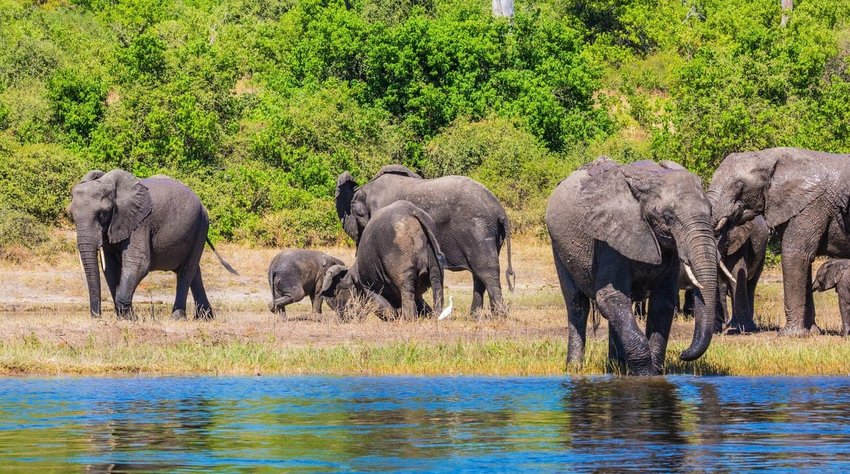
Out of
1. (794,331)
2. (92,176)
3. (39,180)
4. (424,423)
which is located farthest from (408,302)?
(39,180)

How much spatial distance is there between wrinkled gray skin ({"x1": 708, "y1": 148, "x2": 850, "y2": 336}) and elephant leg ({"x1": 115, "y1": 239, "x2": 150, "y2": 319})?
8.08 metres

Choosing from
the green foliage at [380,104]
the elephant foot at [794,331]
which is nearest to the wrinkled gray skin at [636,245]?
the elephant foot at [794,331]

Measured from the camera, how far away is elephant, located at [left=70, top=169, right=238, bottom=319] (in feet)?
69.1

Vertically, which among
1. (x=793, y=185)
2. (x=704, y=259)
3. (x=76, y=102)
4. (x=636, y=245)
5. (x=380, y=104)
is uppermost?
(x=76, y=102)

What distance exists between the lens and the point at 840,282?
63.8 ft

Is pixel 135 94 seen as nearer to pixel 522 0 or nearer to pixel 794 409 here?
pixel 522 0

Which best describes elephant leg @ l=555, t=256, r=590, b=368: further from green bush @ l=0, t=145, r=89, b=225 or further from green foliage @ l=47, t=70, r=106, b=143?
green foliage @ l=47, t=70, r=106, b=143

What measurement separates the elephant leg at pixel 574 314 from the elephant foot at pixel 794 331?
4.19 meters

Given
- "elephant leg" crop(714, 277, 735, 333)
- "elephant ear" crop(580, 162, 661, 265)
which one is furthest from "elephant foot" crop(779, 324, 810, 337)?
"elephant ear" crop(580, 162, 661, 265)

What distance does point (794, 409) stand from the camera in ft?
42.4

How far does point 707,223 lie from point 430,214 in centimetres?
958

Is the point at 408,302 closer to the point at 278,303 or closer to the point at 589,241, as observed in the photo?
the point at 278,303

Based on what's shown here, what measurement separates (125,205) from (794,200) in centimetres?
919

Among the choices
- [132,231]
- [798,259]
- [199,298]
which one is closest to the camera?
[798,259]
